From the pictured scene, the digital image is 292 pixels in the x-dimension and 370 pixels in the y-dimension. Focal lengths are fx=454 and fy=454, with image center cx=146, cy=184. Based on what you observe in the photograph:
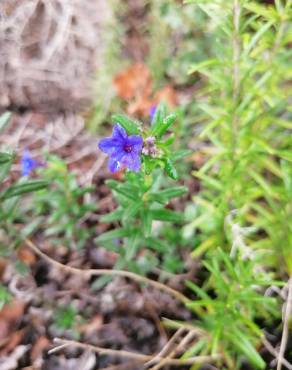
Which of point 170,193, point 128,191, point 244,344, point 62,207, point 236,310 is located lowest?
point 244,344

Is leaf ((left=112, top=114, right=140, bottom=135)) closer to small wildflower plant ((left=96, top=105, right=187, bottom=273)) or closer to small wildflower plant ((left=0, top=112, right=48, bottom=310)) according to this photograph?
small wildflower plant ((left=96, top=105, right=187, bottom=273))

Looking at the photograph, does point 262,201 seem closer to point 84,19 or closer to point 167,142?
point 167,142

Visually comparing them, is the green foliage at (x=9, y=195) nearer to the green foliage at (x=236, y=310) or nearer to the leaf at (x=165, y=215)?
the leaf at (x=165, y=215)

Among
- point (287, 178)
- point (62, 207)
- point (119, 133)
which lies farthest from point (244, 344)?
point (62, 207)

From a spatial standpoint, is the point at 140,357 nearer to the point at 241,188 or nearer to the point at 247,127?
the point at 241,188

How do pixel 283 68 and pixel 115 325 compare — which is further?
pixel 115 325

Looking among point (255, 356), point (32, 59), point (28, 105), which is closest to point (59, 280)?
point (255, 356)
